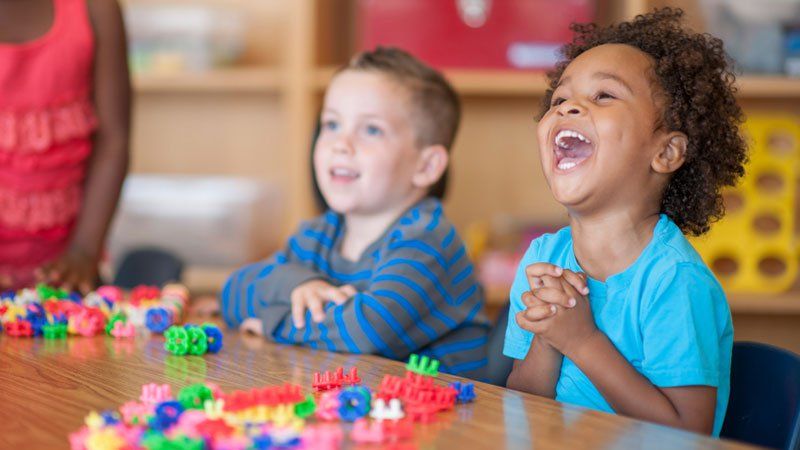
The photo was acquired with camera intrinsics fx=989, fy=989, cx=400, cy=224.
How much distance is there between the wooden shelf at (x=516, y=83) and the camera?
7.33ft

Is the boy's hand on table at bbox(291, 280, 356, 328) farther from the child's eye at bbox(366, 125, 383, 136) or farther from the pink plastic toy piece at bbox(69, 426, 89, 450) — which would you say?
the pink plastic toy piece at bbox(69, 426, 89, 450)

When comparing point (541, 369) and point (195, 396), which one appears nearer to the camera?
point (195, 396)

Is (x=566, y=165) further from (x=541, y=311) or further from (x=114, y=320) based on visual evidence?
(x=114, y=320)

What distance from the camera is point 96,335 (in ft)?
4.13

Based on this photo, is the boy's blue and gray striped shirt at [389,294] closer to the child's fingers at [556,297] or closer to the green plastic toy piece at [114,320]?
the green plastic toy piece at [114,320]

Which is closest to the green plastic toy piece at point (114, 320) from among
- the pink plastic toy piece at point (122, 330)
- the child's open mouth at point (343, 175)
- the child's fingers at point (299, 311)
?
the pink plastic toy piece at point (122, 330)

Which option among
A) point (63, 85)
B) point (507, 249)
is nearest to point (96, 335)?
point (63, 85)

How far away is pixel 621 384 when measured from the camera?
94 cm

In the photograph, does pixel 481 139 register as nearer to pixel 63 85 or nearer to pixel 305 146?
pixel 305 146

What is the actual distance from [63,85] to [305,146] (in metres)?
0.74

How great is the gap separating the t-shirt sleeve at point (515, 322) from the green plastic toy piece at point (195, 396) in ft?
1.28

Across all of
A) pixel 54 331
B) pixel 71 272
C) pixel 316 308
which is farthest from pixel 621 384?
pixel 71 272

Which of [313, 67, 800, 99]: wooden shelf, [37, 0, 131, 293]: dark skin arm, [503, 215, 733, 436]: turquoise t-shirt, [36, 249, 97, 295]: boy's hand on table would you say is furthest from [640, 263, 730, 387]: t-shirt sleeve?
[313, 67, 800, 99]: wooden shelf

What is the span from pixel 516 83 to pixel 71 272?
1162mm
